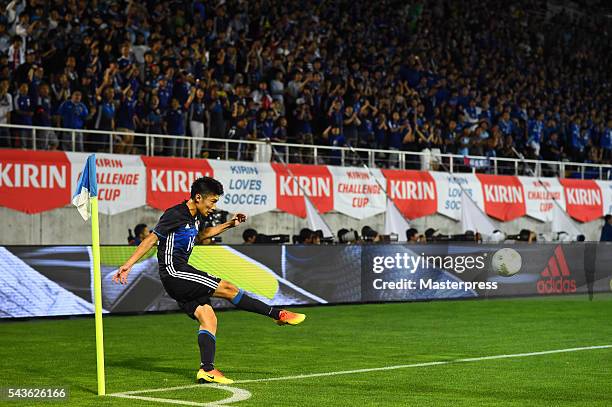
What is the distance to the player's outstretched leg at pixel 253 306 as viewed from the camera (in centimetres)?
1052

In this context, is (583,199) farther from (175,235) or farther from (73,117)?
(175,235)

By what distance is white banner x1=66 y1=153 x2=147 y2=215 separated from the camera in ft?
72.7

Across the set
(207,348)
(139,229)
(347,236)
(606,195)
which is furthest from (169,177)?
(606,195)

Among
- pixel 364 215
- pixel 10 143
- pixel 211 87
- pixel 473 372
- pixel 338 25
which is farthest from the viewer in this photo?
pixel 338 25

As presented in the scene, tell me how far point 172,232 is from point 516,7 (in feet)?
114

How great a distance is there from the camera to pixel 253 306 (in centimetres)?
1070

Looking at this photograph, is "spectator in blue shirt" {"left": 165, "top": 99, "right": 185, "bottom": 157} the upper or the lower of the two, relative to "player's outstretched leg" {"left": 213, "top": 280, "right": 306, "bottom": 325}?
upper

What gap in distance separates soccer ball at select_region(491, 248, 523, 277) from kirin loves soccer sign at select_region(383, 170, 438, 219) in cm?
447

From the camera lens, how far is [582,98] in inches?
1559

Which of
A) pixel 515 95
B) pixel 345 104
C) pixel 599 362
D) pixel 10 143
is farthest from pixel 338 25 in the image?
pixel 599 362

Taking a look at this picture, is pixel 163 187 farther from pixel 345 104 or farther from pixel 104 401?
pixel 104 401

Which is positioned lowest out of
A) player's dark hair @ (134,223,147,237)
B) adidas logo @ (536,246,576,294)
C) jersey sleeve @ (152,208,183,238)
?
adidas logo @ (536,246,576,294)

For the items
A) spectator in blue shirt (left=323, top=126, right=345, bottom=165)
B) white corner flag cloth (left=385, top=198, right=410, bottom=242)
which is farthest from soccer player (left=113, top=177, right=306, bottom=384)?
white corner flag cloth (left=385, top=198, right=410, bottom=242)

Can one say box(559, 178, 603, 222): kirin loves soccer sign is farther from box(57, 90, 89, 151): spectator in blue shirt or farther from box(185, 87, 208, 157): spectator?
box(57, 90, 89, 151): spectator in blue shirt
